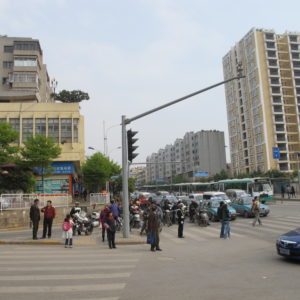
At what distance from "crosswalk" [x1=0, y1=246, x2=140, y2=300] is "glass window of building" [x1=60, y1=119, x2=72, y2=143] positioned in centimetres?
3138

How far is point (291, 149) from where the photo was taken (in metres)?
80.9

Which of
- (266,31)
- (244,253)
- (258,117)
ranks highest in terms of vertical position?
(266,31)

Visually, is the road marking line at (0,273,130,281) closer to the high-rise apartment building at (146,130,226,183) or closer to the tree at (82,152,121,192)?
the tree at (82,152,121,192)

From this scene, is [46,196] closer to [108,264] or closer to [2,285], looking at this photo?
[108,264]

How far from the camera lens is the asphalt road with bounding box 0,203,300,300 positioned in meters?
6.20

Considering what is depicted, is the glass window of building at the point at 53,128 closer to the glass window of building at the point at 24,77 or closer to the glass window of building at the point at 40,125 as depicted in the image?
the glass window of building at the point at 40,125

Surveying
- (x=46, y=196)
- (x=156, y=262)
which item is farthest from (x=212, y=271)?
(x=46, y=196)

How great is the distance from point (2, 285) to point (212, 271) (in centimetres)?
481

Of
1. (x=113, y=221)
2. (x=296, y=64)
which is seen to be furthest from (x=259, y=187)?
(x=296, y=64)

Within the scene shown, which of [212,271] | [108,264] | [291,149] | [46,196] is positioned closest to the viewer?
[212,271]

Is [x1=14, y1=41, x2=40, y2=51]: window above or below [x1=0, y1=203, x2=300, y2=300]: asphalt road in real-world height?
above

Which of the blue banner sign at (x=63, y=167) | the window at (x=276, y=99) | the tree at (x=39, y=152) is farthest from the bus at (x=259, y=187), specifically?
the window at (x=276, y=99)

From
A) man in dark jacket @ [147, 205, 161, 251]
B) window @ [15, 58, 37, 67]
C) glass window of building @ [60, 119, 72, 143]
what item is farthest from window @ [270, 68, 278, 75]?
man in dark jacket @ [147, 205, 161, 251]

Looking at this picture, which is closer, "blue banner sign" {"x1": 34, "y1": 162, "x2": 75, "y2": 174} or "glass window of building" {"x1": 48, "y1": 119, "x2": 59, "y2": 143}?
"blue banner sign" {"x1": 34, "y1": 162, "x2": 75, "y2": 174}
